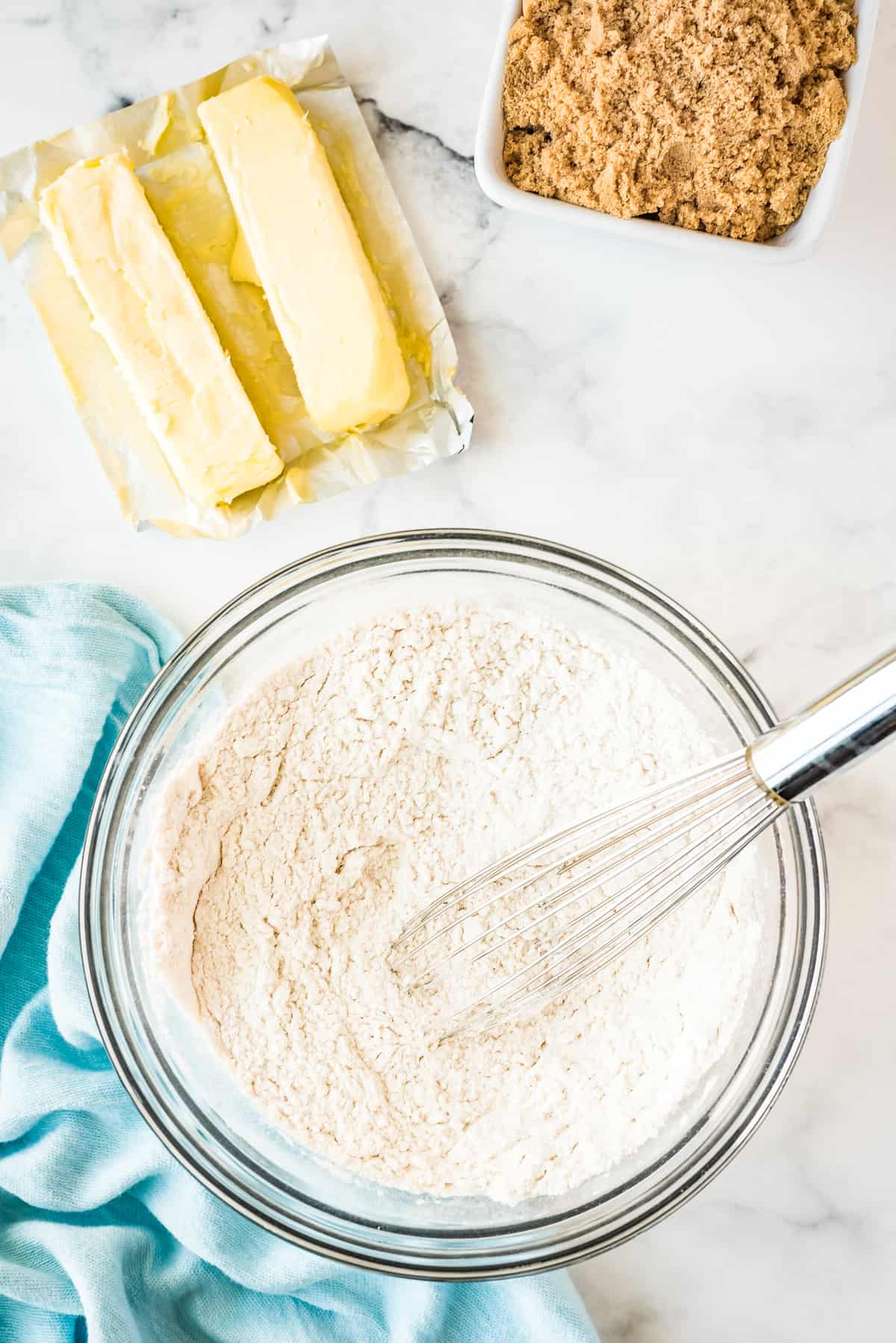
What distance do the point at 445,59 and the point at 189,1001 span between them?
0.74 metres

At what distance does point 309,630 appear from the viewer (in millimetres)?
812

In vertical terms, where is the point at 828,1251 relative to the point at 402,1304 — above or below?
below

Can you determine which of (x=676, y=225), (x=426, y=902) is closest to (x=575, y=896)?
(x=426, y=902)

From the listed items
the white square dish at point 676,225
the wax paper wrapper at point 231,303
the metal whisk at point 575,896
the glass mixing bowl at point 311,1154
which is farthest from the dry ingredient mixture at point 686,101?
the metal whisk at point 575,896

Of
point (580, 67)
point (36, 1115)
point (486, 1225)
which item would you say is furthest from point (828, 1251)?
point (580, 67)

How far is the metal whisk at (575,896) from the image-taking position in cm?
67

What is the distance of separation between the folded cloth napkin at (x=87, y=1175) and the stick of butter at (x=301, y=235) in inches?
10.1

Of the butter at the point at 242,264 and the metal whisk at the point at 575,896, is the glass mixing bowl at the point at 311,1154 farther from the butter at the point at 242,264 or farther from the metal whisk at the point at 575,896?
the butter at the point at 242,264

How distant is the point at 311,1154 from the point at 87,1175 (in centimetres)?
19

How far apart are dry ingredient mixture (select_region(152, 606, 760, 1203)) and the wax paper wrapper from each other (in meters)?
0.16

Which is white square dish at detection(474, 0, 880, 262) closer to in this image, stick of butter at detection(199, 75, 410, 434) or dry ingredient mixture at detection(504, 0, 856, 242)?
dry ingredient mixture at detection(504, 0, 856, 242)

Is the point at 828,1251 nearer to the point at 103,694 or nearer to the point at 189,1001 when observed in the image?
the point at 189,1001

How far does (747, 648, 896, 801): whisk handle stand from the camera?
1.62 feet

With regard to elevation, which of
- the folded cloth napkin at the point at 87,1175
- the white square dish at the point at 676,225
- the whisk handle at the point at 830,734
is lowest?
the folded cloth napkin at the point at 87,1175
